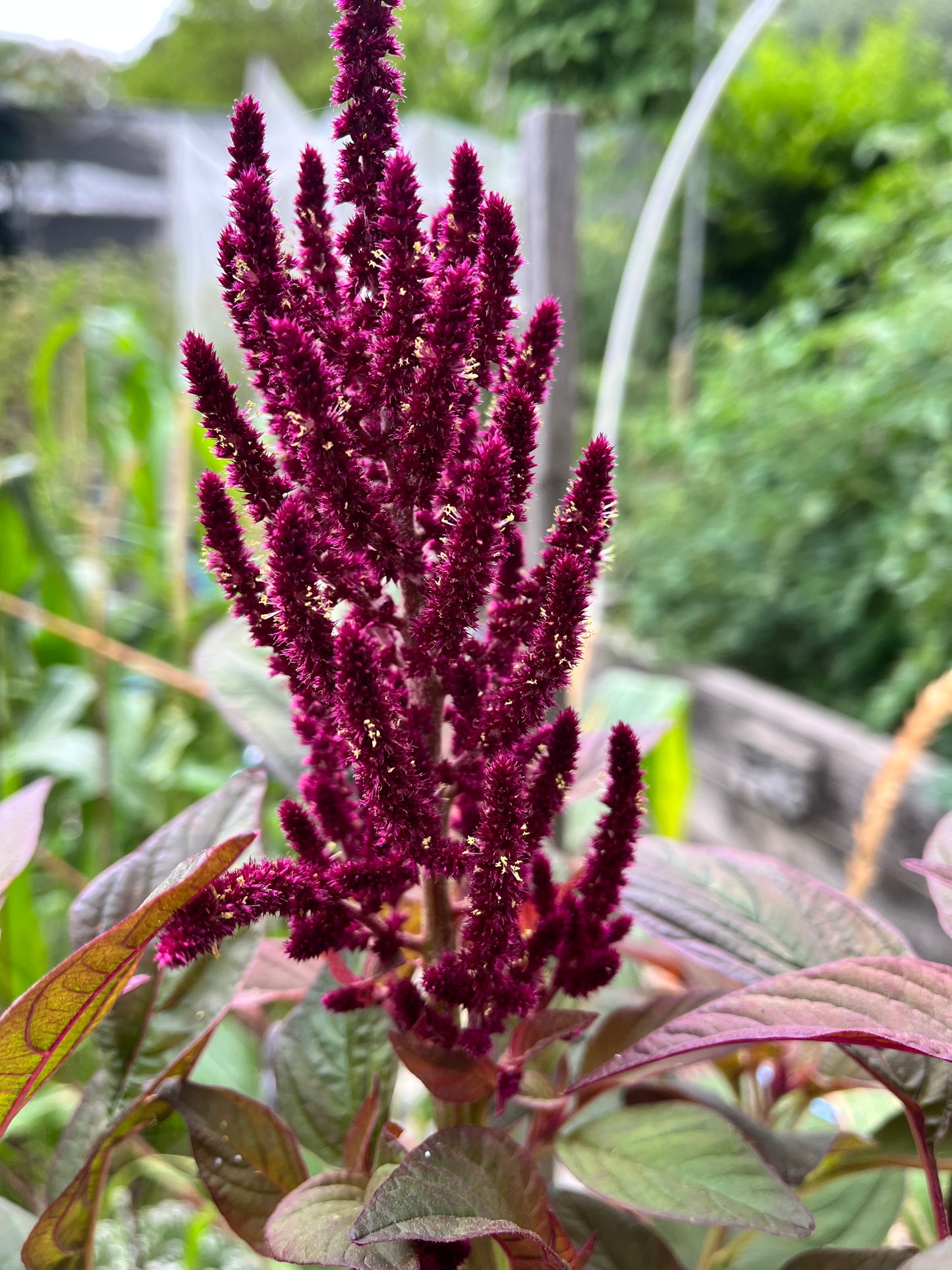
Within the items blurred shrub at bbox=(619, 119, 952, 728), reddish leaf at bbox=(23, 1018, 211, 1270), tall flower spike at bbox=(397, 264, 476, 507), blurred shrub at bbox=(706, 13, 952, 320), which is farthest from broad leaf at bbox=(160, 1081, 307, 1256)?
blurred shrub at bbox=(706, 13, 952, 320)

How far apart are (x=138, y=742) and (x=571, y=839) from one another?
67 cm

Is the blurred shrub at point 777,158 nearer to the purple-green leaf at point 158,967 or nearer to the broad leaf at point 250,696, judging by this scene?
the broad leaf at point 250,696

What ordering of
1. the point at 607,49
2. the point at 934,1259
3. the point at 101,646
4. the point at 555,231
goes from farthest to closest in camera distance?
the point at 607,49, the point at 101,646, the point at 555,231, the point at 934,1259

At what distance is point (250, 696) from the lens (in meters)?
0.54

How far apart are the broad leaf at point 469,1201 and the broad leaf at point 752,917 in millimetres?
103

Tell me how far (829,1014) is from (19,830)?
30 centimetres

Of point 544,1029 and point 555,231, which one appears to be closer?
point 544,1029

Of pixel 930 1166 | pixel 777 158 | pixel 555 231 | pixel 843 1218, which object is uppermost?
pixel 777 158

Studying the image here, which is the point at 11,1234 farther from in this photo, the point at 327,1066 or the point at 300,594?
the point at 300,594

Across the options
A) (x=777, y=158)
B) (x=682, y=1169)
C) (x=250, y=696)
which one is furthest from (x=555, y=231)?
(x=777, y=158)

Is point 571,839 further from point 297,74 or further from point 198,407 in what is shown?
point 297,74

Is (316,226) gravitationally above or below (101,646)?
above

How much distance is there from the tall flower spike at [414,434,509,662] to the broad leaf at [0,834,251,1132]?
8cm

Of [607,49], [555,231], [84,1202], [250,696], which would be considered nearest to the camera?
[84,1202]
